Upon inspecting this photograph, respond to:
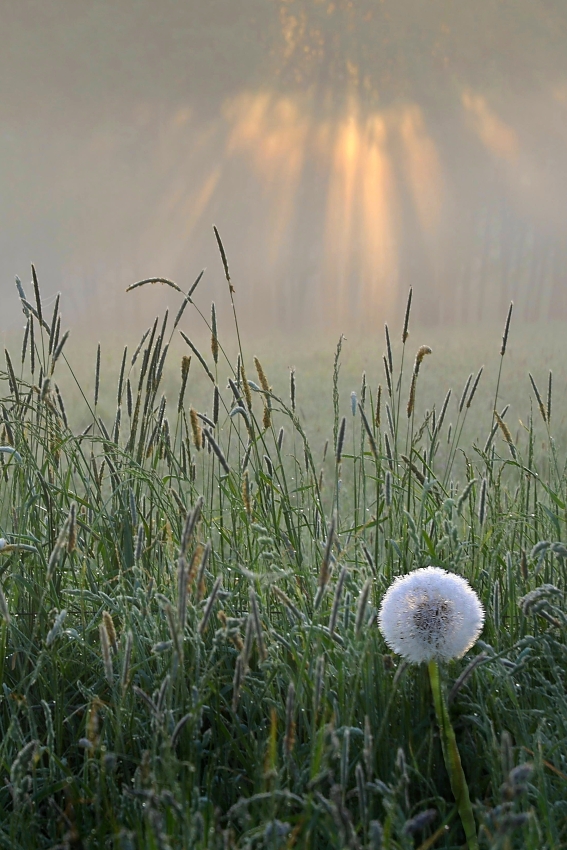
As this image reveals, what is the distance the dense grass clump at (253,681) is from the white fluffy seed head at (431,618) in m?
0.03

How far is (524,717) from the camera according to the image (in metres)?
0.99

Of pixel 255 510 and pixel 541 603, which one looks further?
pixel 255 510

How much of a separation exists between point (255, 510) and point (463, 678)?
0.70 meters

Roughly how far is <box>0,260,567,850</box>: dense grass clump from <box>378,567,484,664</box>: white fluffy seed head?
3cm

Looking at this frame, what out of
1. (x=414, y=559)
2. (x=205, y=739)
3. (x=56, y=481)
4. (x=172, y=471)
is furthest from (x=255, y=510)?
(x=205, y=739)

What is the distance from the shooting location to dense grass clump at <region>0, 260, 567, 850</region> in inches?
27.6

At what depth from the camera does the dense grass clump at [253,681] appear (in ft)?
2.30

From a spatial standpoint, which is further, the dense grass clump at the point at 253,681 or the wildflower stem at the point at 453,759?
the wildflower stem at the point at 453,759

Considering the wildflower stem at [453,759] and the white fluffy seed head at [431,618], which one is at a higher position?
the white fluffy seed head at [431,618]

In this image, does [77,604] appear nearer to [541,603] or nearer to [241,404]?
[241,404]

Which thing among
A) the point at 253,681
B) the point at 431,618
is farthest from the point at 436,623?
the point at 253,681

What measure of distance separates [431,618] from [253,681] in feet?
1.08

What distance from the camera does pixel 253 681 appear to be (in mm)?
1086

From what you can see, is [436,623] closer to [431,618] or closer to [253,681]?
[431,618]
